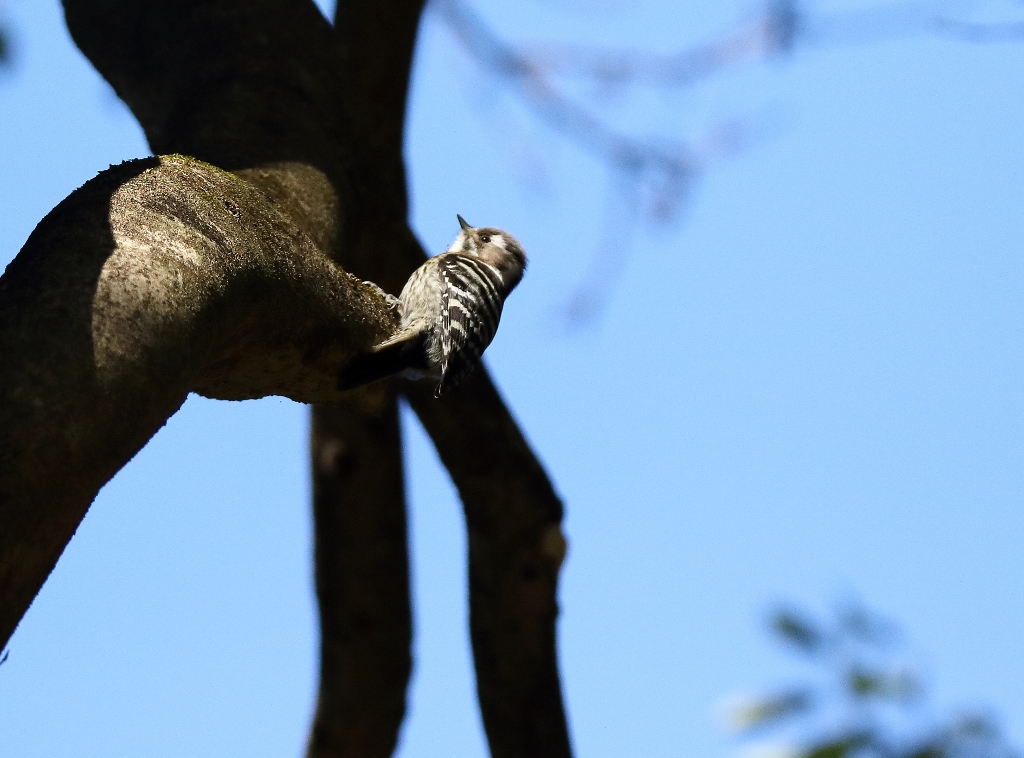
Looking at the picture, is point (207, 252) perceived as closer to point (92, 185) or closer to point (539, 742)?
point (92, 185)

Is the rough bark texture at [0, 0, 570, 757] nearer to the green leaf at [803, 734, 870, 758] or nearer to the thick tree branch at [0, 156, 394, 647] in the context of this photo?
the thick tree branch at [0, 156, 394, 647]

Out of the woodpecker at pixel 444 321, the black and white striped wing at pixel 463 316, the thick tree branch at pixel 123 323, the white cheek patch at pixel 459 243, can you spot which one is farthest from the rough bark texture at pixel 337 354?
the white cheek patch at pixel 459 243

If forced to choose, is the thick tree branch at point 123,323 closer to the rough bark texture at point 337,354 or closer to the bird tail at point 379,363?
the rough bark texture at point 337,354

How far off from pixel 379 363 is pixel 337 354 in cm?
25

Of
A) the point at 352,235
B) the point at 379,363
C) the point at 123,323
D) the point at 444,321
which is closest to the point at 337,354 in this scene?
the point at 379,363

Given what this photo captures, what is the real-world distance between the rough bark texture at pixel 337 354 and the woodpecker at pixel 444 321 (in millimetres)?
161

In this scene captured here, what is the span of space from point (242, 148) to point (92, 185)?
1150 mm

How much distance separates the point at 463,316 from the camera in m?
3.92

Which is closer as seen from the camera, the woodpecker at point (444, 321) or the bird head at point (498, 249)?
the woodpecker at point (444, 321)

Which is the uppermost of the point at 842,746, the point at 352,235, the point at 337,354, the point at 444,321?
the point at 444,321

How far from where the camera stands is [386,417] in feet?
16.7

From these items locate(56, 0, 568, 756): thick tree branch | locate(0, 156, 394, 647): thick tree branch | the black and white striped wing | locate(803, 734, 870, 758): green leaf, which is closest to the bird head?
locate(56, 0, 568, 756): thick tree branch

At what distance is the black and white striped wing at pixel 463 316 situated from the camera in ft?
12.6

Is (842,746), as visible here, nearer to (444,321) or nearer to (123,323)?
(123,323)
